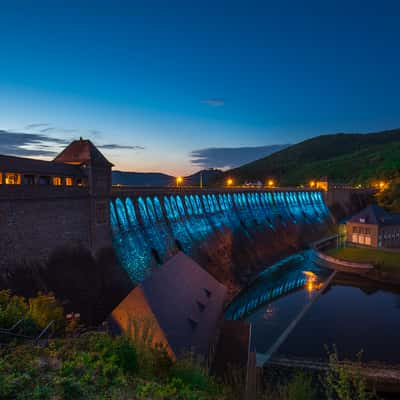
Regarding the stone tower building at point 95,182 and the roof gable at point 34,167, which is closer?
the roof gable at point 34,167

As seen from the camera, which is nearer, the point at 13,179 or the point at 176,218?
the point at 13,179

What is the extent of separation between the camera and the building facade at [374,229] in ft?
203

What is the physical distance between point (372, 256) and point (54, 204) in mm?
52970

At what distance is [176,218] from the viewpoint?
46625 mm

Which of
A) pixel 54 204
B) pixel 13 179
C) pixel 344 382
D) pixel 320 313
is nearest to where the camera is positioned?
pixel 344 382

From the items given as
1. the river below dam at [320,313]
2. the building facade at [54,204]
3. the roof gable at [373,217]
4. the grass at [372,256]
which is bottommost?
the river below dam at [320,313]

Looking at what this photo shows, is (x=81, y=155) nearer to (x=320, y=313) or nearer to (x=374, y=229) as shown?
(x=320, y=313)

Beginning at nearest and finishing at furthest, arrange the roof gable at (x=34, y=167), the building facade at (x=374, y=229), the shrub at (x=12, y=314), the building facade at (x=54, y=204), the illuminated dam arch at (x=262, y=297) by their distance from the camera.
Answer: the shrub at (x=12, y=314)
the building facade at (x=54, y=204)
the roof gable at (x=34, y=167)
the illuminated dam arch at (x=262, y=297)
the building facade at (x=374, y=229)

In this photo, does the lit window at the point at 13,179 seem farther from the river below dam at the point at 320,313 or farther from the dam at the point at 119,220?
the river below dam at the point at 320,313

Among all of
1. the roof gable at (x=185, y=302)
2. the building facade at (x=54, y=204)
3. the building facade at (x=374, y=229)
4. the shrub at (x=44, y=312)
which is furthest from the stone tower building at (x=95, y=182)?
the building facade at (x=374, y=229)

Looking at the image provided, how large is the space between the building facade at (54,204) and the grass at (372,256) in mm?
43338

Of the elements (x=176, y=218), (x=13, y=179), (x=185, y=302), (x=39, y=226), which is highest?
(x=13, y=179)

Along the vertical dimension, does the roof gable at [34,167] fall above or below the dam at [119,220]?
above

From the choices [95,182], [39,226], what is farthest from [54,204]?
[95,182]
